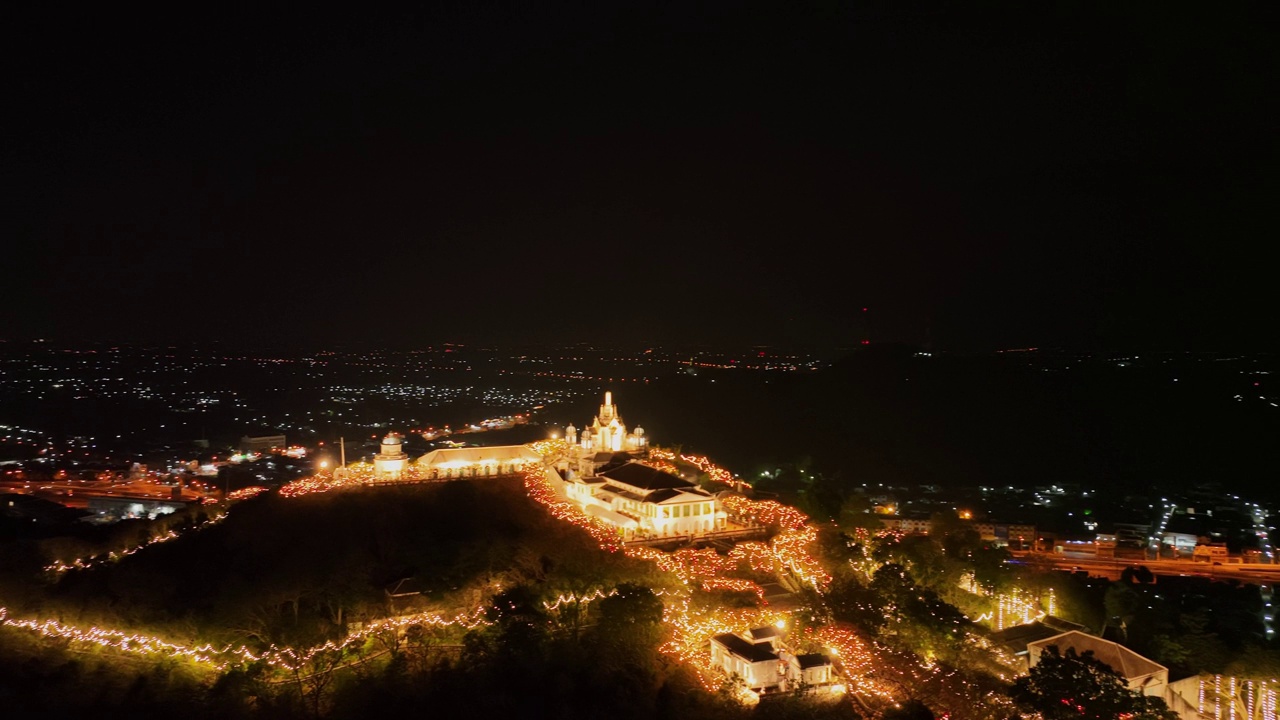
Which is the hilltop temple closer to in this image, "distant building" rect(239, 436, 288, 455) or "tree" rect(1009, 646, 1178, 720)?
"tree" rect(1009, 646, 1178, 720)

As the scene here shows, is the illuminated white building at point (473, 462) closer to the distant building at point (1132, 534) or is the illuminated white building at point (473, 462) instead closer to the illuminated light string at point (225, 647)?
the illuminated light string at point (225, 647)

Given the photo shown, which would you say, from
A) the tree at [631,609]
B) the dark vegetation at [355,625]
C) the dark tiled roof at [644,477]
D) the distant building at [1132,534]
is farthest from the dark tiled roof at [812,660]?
the distant building at [1132,534]

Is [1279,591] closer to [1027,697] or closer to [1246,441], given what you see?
[1027,697]

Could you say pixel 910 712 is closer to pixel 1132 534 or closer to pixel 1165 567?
pixel 1165 567

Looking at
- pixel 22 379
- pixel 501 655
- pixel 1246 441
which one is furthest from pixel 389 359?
pixel 501 655

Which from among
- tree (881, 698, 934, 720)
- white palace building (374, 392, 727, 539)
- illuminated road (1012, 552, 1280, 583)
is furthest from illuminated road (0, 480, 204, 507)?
illuminated road (1012, 552, 1280, 583)

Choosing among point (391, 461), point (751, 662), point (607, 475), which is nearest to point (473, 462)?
point (391, 461)
